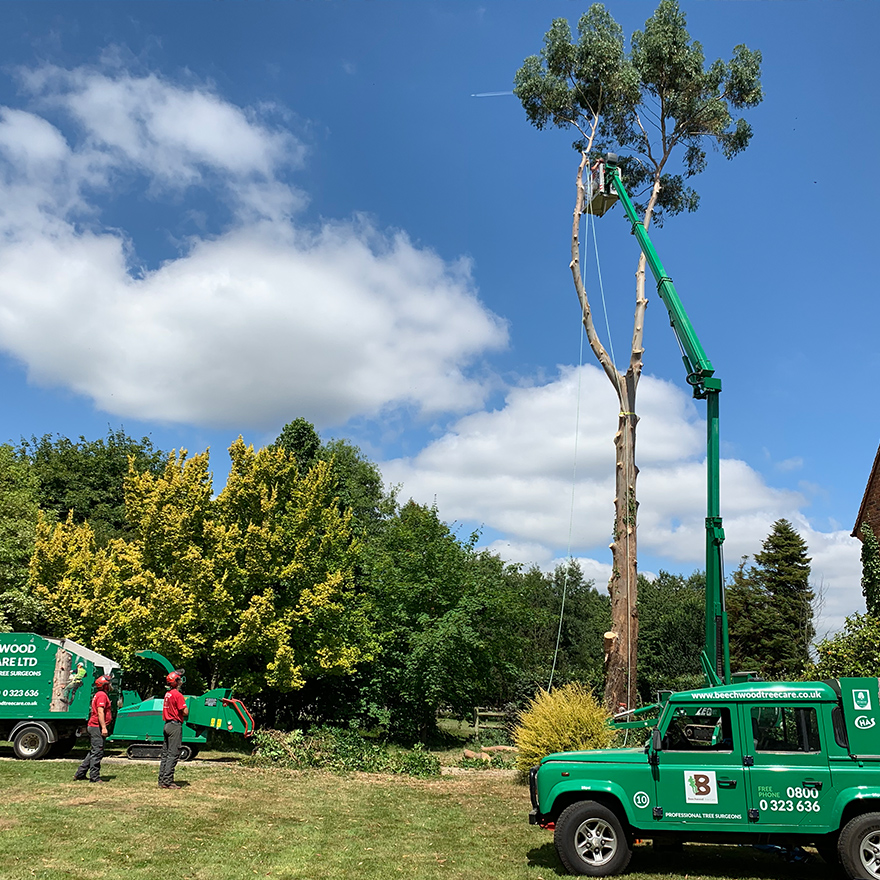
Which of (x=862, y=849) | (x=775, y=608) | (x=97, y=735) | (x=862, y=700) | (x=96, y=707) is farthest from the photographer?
(x=775, y=608)

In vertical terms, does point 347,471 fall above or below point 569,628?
above

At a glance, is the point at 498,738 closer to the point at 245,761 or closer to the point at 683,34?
the point at 245,761

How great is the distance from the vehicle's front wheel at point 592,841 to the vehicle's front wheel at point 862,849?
211cm

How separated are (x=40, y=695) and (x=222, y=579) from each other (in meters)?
4.95

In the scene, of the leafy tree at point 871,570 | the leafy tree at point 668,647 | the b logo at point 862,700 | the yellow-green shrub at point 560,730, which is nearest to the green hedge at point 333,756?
the yellow-green shrub at point 560,730

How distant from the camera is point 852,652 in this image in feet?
51.7

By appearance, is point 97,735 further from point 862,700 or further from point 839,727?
point 862,700

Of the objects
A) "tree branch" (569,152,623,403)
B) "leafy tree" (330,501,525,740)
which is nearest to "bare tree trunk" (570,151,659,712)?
"tree branch" (569,152,623,403)

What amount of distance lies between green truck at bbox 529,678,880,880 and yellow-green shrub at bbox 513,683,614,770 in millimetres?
6238

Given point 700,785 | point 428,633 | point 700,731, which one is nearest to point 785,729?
point 700,731

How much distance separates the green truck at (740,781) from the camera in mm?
7555

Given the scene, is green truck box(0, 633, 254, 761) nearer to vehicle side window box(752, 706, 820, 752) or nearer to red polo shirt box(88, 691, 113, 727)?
red polo shirt box(88, 691, 113, 727)

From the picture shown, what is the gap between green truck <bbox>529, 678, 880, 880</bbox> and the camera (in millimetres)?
7555

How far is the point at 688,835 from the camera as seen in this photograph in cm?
796
